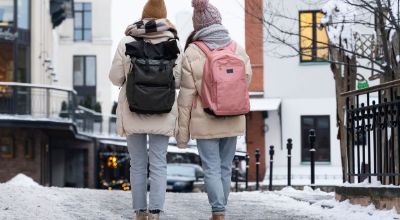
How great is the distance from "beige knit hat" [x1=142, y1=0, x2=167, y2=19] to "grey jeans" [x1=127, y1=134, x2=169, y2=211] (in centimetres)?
107

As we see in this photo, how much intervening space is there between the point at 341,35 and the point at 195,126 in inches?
391

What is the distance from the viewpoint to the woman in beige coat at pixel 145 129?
7.37 meters

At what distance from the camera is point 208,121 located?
7621 mm

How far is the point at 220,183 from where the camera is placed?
755cm

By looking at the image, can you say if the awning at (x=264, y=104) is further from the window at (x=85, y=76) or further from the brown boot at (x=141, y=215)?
the window at (x=85, y=76)

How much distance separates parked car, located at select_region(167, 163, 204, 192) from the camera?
98.2 feet

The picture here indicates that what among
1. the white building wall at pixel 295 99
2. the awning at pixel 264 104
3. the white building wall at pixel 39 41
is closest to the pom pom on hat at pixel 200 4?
the awning at pixel 264 104

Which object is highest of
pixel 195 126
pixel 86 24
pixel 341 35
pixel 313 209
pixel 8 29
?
pixel 86 24

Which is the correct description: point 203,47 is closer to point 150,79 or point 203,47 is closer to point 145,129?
point 150,79

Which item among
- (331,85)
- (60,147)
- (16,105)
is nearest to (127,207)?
(331,85)

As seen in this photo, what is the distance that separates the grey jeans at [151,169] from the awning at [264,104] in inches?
807

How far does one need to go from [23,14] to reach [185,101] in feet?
97.2

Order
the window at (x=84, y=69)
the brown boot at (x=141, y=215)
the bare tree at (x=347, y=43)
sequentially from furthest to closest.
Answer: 1. the window at (x=84, y=69)
2. the bare tree at (x=347, y=43)
3. the brown boot at (x=141, y=215)

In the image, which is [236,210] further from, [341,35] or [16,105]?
[16,105]
